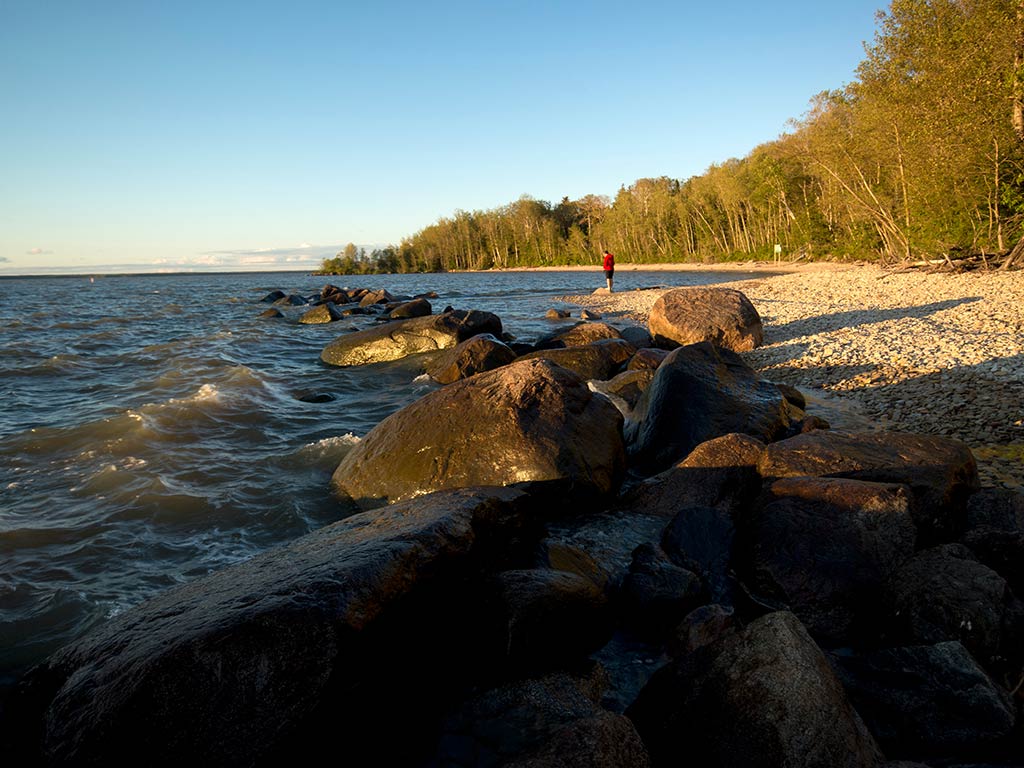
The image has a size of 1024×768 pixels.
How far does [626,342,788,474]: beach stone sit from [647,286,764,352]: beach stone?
6551 millimetres

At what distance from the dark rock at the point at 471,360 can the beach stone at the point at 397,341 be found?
9.50 feet

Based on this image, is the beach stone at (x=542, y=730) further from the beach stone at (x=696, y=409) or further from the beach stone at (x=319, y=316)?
the beach stone at (x=319, y=316)

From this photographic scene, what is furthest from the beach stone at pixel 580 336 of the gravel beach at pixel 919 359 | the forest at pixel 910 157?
the forest at pixel 910 157

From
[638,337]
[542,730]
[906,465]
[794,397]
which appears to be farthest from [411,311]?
[542,730]

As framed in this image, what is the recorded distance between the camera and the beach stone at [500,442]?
5.77 metres

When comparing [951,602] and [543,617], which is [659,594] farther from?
[951,602]

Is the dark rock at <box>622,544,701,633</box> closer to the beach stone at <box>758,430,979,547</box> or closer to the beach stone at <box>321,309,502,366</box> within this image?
the beach stone at <box>758,430,979,547</box>

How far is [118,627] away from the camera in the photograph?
10.1ft

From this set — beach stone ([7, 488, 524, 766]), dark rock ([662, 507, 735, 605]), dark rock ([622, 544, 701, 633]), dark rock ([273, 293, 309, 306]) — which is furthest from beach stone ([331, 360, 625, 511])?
dark rock ([273, 293, 309, 306])

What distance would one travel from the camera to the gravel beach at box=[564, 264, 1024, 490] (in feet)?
23.4

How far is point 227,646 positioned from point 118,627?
3.65ft

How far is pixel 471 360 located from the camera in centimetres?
1250

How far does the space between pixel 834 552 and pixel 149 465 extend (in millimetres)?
8093

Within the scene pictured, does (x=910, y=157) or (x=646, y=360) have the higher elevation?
(x=910, y=157)
